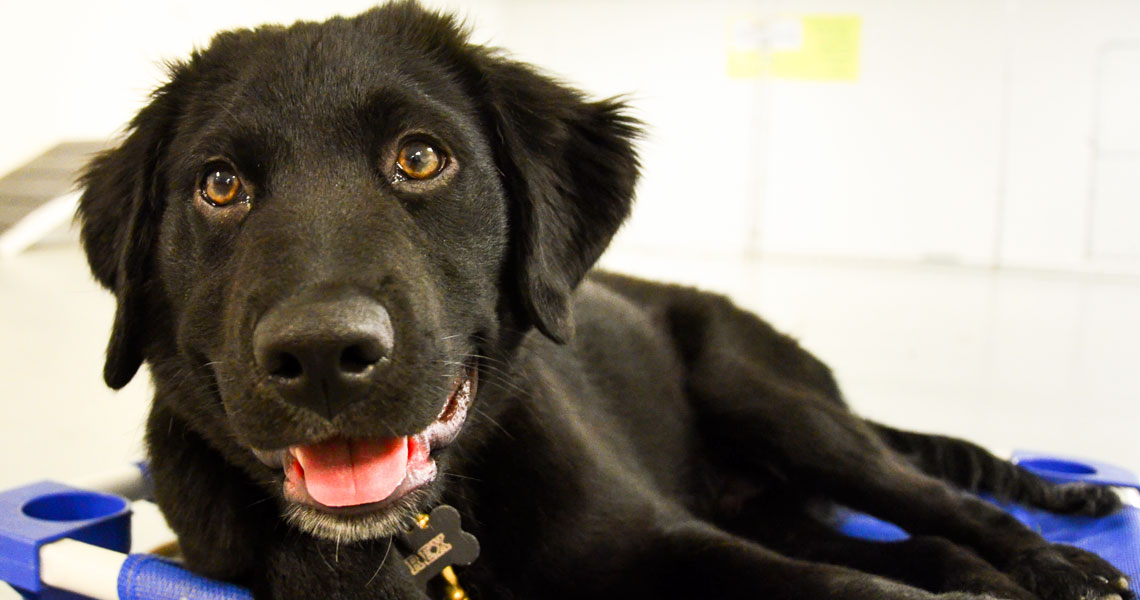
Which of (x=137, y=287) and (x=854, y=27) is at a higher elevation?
(x=854, y=27)

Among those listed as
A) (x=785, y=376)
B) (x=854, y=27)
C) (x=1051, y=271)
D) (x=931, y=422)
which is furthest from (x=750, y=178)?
(x=785, y=376)

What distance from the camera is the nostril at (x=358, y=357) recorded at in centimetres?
117

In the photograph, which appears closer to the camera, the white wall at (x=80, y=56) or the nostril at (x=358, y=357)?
the nostril at (x=358, y=357)

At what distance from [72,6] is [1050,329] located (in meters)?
6.30

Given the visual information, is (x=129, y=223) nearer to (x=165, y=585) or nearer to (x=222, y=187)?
(x=222, y=187)

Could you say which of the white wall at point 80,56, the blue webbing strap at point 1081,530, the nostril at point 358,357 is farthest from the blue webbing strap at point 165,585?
the white wall at point 80,56

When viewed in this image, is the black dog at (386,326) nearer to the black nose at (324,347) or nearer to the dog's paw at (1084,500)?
the black nose at (324,347)

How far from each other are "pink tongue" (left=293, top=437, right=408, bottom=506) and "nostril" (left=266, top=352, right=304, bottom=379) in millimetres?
197

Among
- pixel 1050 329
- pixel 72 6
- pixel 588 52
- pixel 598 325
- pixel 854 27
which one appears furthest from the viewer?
pixel 588 52

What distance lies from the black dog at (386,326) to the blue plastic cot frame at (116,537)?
76mm

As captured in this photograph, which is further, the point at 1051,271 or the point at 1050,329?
the point at 1051,271

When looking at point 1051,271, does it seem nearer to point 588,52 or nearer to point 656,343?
point 588,52

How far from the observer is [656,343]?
2674 millimetres

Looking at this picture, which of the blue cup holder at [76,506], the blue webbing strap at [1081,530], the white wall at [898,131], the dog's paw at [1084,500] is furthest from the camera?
the white wall at [898,131]
